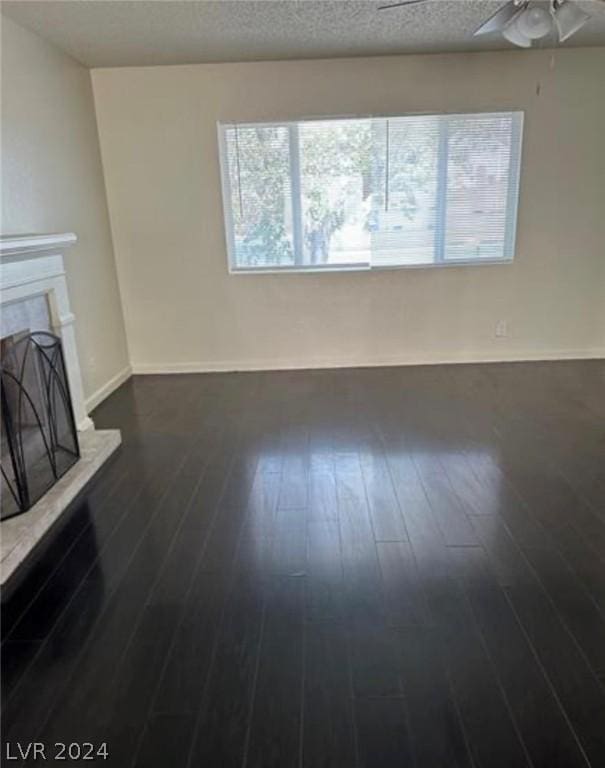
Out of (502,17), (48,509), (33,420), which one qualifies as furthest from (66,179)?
(502,17)

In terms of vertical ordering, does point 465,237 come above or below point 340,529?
above

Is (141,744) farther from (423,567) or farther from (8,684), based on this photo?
(423,567)

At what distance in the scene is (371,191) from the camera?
15.1 ft

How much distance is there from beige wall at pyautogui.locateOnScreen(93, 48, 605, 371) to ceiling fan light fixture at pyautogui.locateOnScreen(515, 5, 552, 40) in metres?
1.72

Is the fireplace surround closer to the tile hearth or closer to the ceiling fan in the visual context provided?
the tile hearth

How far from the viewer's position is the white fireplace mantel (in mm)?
2693

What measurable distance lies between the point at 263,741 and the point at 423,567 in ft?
3.10

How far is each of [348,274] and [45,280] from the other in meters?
2.52

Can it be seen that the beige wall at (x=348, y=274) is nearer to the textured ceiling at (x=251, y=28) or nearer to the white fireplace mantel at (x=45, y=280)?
the textured ceiling at (x=251, y=28)

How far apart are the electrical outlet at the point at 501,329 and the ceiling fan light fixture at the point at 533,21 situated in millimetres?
2486

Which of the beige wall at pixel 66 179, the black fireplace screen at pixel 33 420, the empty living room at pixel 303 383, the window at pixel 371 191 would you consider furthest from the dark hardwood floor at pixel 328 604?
the window at pixel 371 191

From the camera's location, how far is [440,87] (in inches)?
174

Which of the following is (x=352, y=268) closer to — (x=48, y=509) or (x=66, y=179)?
(x=66, y=179)

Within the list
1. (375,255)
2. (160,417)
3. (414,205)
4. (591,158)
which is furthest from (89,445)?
(591,158)
